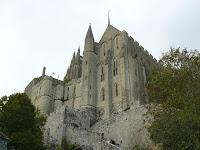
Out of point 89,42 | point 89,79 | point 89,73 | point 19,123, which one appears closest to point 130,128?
point 19,123

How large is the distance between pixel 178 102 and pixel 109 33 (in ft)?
95.7

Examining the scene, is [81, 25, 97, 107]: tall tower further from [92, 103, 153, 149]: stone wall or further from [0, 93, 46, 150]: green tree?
[0, 93, 46, 150]: green tree

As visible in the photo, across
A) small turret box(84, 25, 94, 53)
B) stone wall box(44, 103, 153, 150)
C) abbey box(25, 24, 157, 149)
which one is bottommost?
stone wall box(44, 103, 153, 150)

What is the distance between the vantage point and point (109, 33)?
150ft

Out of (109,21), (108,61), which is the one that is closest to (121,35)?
(108,61)

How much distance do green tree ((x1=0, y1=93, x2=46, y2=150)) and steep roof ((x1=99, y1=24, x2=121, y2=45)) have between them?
25078 millimetres

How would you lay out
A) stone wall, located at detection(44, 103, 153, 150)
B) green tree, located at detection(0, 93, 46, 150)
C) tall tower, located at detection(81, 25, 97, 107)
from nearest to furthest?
green tree, located at detection(0, 93, 46, 150) → stone wall, located at detection(44, 103, 153, 150) → tall tower, located at detection(81, 25, 97, 107)

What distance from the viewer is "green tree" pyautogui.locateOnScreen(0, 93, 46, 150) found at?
66.4ft

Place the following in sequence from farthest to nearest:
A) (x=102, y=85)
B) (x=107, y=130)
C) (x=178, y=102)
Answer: (x=102, y=85), (x=107, y=130), (x=178, y=102)

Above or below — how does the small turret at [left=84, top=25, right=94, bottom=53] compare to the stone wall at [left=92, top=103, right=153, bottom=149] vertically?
above

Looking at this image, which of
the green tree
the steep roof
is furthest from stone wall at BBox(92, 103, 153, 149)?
the steep roof

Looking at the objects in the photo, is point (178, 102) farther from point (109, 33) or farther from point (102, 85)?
point (109, 33)

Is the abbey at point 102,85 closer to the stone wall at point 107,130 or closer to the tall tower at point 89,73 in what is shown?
the tall tower at point 89,73

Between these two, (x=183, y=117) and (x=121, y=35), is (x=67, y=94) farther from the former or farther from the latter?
(x=183, y=117)
